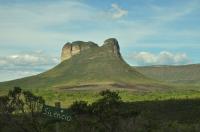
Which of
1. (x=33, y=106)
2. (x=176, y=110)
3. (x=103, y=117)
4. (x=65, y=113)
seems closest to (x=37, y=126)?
(x=33, y=106)

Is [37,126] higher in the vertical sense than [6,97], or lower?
lower

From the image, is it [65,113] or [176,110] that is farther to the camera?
[176,110]

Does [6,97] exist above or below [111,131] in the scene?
above

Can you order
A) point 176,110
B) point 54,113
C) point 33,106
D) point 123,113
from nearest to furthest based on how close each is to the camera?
point 54,113 < point 33,106 < point 123,113 < point 176,110

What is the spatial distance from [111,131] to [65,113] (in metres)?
6.11

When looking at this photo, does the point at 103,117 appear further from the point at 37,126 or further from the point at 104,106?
the point at 37,126

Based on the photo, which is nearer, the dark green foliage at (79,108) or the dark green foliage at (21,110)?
the dark green foliage at (21,110)

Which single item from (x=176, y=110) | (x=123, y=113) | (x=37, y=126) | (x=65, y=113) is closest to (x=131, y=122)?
(x=123, y=113)

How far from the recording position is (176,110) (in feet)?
365

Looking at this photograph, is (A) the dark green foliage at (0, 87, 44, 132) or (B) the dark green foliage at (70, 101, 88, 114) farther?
(B) the dark green foliage at (70, 101, 88, 114)

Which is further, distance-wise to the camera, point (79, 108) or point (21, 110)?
point (79, 108)

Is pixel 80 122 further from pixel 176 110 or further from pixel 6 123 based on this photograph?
pixel 176 110

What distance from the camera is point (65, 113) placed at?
18.1 meters

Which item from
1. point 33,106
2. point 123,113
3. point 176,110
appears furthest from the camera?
point 176,110
